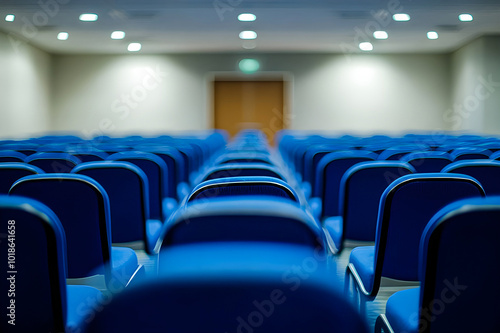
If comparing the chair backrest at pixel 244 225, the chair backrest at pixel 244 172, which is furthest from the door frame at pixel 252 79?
the chair backrest at pixel 244 225

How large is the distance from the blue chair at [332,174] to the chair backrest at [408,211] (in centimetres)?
135

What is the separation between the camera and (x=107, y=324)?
77 centimetres

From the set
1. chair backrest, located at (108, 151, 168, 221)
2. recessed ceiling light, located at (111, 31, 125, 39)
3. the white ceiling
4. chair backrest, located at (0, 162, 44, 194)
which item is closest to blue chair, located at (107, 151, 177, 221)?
chair backrest, located at (108, 151, 168, 221)

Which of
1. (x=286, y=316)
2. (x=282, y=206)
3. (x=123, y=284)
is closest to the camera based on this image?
(x=286, y=316)

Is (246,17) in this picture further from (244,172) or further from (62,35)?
(244,172)

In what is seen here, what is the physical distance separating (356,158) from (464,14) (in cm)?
917

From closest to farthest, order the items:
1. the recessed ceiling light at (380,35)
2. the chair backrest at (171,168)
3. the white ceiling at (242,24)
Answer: the chair backrest at (171,168), the white ceiling at (242,24), the recessed ceiling light at (380,35)

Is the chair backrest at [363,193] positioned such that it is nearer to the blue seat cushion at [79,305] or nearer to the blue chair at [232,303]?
the blue seat cushion at [79,305]

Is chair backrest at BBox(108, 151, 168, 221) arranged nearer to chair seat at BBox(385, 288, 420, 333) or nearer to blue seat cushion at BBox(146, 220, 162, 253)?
blue seat cushion at BBox(146, 220, 162, 253)

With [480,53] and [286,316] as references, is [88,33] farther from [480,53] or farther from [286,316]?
[286,316]

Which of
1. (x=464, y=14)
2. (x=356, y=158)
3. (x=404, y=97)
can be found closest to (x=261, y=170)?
(x=356, y=158)

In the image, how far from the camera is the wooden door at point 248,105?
59.4 feet

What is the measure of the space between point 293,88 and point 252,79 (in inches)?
59.0

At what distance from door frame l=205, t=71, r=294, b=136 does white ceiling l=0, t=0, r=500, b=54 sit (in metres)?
0.94
